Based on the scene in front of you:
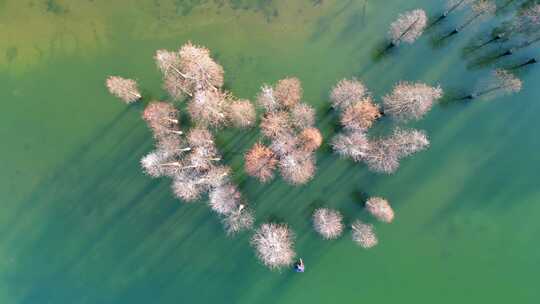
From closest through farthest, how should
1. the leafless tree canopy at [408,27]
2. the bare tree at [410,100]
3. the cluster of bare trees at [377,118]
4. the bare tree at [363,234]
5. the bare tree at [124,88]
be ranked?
1. the bare tree at [410,100]
2. the cluster of bare trees at [377,118]
3. the leafless tree canopy at [408,27]
4. the bare tree at [124,88]
5. the bare tree at [363,234]

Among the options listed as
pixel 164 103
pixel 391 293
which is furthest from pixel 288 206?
pixel 164 103

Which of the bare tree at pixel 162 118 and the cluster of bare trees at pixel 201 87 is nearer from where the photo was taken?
the cluster of bare trees at pixel 201 87

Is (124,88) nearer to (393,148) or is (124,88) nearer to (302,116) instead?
(302,116)

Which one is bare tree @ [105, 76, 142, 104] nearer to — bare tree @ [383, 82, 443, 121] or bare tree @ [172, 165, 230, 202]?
bare tree @ [172, 165, 230, 202]

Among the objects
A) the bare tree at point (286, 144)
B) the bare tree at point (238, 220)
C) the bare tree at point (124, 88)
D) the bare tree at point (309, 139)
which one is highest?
the bare tree at point (124, 88)

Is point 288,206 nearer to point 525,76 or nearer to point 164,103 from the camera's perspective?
point 164,103

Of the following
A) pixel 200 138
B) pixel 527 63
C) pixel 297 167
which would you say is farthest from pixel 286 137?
pixel 527 63

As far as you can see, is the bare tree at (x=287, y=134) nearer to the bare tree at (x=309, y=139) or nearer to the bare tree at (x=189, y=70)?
the bare tree at (x=309, y=139)

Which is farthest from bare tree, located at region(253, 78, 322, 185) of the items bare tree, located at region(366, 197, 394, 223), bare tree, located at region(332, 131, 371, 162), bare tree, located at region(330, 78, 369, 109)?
bare tree, located at region(366, 197, 394, 223)

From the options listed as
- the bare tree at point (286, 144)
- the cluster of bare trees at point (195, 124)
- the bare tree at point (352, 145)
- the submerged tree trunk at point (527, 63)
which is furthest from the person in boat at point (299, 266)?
the submerged tree trunk at point (527, 63)

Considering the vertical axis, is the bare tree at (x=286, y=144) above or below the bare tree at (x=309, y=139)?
above
